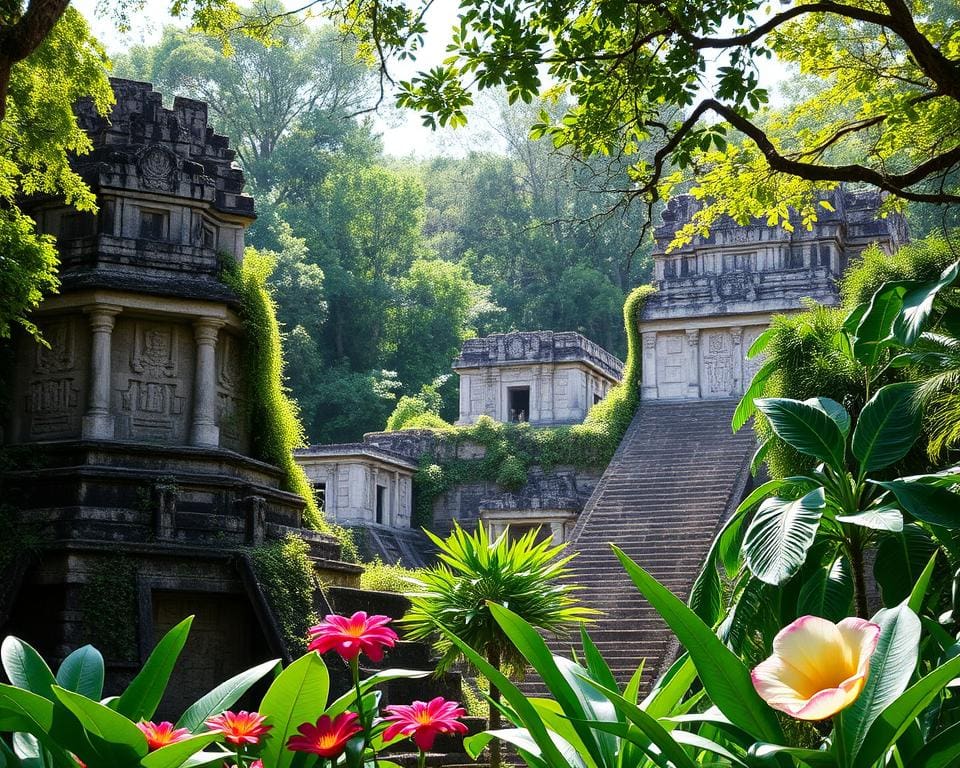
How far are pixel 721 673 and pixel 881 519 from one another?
210 cm

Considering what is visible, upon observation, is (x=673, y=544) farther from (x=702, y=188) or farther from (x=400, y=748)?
(x=702, y=188)

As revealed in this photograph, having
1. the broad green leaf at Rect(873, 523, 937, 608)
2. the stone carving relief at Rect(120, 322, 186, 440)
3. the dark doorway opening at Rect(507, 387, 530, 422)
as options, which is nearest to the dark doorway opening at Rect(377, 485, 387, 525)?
the dark doorway opening at Rect(507, 387, 530, 422)

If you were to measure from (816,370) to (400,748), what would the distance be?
668 cm

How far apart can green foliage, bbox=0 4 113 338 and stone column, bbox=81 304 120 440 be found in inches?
93.7

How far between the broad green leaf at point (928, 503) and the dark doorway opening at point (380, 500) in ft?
72.9

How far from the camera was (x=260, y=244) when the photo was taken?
40469 millimetres

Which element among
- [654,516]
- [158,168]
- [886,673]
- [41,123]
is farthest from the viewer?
[654,516]

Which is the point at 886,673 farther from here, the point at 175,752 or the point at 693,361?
the point at 693,361

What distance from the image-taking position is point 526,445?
26.4 m

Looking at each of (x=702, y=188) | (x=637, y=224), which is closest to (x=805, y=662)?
(x=702, y=188)

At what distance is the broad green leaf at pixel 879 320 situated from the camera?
5564 millimetres

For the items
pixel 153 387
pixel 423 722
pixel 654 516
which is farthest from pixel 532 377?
pixel 423 722

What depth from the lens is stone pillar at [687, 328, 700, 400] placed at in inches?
1035

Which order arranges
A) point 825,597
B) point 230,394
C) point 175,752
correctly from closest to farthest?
point 175,752 → point 825,597 → point 230,394
